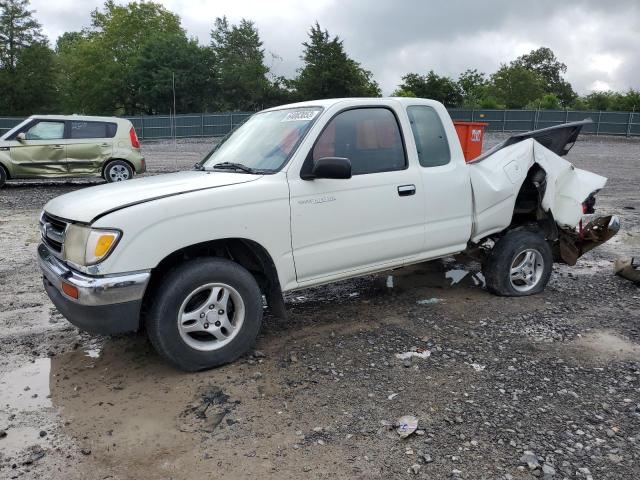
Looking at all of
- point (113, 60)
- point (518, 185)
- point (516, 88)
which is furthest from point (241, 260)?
point (516, 88)

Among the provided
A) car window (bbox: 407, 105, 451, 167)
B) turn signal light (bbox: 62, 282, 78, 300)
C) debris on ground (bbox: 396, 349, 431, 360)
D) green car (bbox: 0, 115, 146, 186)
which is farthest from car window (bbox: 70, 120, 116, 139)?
debris on ground (bbox: 396, 349, 431, 360)

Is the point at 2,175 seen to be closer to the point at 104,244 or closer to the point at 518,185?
the point at 104,244

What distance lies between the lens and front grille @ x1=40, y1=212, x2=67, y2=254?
3.76 metres

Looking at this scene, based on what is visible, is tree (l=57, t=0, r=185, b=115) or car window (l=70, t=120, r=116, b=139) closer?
car window (l=70, t=120, r=116, b=139)

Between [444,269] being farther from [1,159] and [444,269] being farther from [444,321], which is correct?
[1,159]

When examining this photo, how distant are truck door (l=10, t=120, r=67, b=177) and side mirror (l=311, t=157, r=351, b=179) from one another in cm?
1104

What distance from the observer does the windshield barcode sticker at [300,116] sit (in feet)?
14.2

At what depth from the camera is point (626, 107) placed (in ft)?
185

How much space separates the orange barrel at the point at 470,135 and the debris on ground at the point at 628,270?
159 inches

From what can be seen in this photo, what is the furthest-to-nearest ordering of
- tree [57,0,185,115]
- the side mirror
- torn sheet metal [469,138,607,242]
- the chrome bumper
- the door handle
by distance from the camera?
tree [57,0,185,115]
torn sheet metal [469,138,607,242]
the door handle
the side mirror
the chrome bumper

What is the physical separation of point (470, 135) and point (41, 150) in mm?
9867

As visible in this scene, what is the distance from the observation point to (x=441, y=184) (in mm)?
4789

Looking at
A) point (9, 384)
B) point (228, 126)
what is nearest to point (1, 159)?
point (9, 384)

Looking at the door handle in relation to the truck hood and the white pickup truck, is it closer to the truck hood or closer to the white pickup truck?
the white pickup truck
